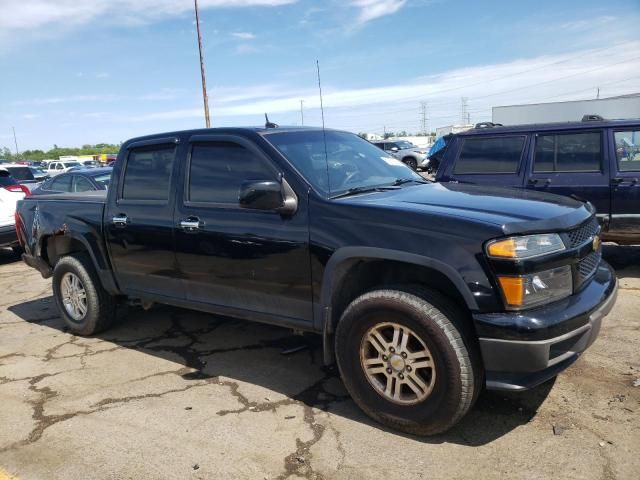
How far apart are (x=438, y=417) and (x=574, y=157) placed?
443 cm

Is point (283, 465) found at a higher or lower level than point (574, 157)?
lower

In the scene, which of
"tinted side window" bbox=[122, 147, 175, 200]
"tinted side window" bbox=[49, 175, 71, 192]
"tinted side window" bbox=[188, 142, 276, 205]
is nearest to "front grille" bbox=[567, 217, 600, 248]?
"tinted side window" bbox=[188, 142, 276, 205]

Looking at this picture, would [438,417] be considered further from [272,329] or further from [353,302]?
[272,329]

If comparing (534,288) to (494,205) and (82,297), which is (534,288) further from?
(82,297)

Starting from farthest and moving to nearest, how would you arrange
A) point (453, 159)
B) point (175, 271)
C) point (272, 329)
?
point (453, 159), point (272, 329), point (175, 271)

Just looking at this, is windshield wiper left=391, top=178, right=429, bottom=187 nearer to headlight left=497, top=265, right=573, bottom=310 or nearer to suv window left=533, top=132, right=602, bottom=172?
headlight left=497, top=265, right=573, bottom=310

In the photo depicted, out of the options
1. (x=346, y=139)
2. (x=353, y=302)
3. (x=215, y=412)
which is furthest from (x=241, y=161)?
(x=215, y=412)

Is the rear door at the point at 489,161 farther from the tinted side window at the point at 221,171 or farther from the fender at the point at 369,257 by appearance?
the fender at the point at 369,257

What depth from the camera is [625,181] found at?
5.95 metres

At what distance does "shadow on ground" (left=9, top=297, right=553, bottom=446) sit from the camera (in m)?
3.25

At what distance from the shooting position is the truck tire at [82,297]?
4980 millimetres

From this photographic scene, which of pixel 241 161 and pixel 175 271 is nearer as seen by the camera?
pixel 241 161

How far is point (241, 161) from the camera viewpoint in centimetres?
383

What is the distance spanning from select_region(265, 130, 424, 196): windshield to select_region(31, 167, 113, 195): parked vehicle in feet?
21.5
